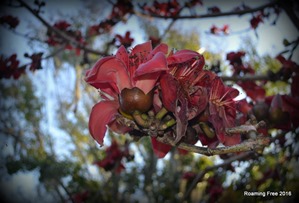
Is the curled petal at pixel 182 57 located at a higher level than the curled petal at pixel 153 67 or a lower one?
higher

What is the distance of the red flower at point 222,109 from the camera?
819 millimetres

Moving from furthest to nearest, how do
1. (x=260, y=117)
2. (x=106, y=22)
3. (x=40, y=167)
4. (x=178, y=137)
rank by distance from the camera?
(x=40, y=167) < (x=106, y=22) < (x=260, y=117) < (x=178, y=137)

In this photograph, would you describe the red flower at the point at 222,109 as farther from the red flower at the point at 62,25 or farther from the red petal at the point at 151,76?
the red flower at the point at 62,25

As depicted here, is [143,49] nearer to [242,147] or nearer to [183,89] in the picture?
[183,89]

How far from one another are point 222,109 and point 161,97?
229 millimetres

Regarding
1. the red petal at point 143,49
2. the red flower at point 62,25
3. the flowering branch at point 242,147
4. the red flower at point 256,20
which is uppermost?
the red flower at point 62,25

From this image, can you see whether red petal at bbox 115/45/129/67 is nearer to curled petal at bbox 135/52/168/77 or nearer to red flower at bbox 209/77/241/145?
curled petal at bbox 135/52/168/77

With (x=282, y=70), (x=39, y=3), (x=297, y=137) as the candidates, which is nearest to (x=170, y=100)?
(x=297, y=137)

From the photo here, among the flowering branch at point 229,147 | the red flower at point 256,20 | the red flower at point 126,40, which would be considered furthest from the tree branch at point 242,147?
the red flower at point 256,20

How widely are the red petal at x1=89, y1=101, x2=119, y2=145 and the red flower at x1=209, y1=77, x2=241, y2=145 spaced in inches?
11.5

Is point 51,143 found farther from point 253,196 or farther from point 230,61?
point 253,196

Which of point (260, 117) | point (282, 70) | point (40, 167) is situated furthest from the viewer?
point (40, 167)

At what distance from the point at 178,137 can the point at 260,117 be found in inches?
15.9

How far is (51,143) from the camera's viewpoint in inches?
318
